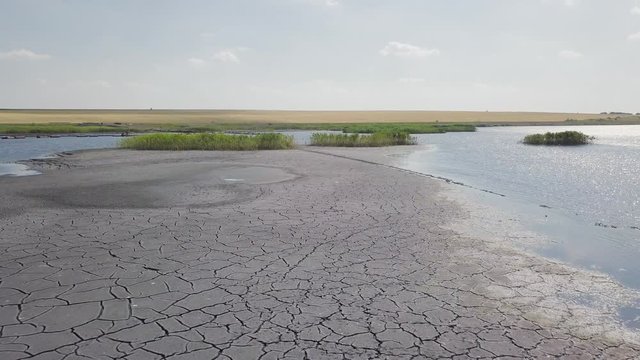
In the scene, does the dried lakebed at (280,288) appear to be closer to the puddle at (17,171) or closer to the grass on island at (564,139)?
the puddle at (17,171)

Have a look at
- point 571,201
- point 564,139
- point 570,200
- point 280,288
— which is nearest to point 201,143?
point 570,200

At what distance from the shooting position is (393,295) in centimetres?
589

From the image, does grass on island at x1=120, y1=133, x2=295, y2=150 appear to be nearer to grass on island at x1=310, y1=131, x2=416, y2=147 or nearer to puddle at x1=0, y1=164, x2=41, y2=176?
grass on island at x1=310, y1=131, x2=416, y2=147

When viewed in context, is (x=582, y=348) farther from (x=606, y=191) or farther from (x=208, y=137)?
(x=208, y=137)

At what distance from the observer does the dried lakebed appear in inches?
182

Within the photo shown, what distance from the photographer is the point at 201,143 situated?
33.1 metres

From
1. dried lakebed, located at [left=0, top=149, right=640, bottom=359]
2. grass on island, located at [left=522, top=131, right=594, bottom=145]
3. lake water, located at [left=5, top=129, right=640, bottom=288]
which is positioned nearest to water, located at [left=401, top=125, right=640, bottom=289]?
lake water, located at [left=5, top=129, right=640, bottom=288]

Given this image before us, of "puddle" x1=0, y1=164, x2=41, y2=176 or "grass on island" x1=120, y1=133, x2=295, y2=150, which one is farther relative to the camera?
"grass on island" x1=120, y1=133, x2=295, y2=150

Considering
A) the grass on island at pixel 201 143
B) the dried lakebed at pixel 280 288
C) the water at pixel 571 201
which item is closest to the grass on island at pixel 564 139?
the water at pixel 571 201

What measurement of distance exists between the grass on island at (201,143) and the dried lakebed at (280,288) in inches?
828

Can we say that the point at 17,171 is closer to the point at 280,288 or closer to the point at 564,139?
the point at 280,288

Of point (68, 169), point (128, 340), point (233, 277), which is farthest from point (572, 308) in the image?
point (68, 169)

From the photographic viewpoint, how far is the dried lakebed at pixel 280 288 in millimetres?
4621

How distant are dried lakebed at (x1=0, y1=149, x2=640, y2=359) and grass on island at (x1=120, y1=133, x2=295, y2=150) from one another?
21.0 m
